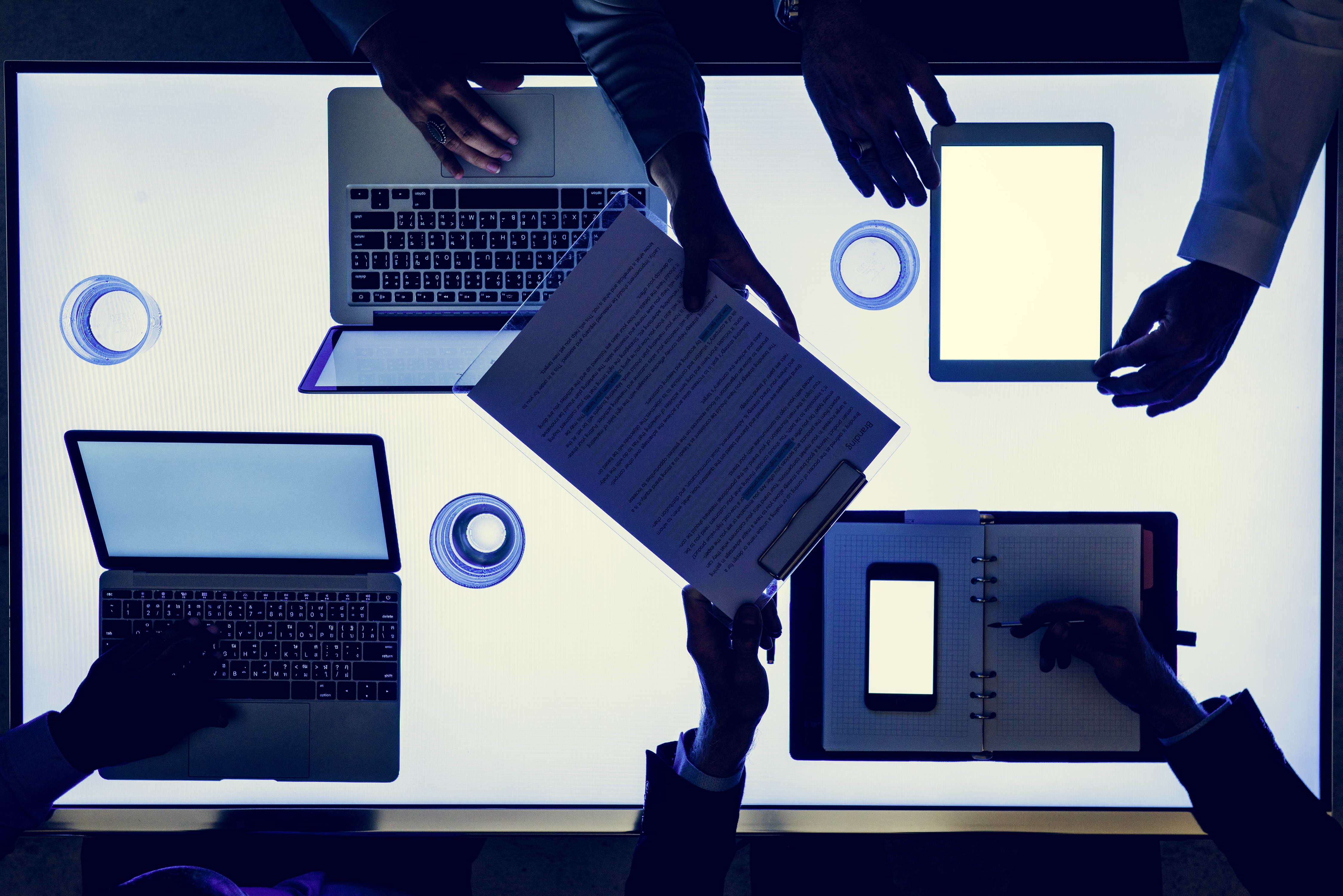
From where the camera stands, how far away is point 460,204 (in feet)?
3.24

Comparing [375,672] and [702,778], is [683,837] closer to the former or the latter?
[702,778]

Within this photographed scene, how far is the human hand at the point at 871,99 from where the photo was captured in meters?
0.96

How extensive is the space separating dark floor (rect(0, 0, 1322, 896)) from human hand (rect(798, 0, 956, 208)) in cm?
88

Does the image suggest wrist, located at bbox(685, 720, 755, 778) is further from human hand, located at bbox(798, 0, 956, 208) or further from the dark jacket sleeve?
human hand, located at bbox(798, 0, 956, 208)

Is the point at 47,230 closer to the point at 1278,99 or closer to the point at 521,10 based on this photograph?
the point at 521,10

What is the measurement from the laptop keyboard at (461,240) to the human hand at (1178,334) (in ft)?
2.12

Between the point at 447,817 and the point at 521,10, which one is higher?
the point at 521,10

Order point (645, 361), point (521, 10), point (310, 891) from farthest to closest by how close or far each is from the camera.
→ point (521, 10) < point (310, 891) < point (645, 361)

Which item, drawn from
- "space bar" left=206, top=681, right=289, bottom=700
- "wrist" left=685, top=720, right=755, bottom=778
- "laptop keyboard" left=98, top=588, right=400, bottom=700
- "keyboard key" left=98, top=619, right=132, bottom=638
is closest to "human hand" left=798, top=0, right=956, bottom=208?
"wrist" left=685, top=720, right=755, bottom=778

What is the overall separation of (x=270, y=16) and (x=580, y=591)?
1260 millimetres

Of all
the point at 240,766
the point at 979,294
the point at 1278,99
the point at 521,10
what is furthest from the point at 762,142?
the point at 240,766

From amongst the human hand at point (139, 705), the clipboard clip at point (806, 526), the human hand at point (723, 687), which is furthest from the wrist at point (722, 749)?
the human hand at point (139, 705)

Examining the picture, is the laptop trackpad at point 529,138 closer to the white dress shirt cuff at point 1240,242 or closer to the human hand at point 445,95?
the human hand at point 445,95

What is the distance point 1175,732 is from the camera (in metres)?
0.96
